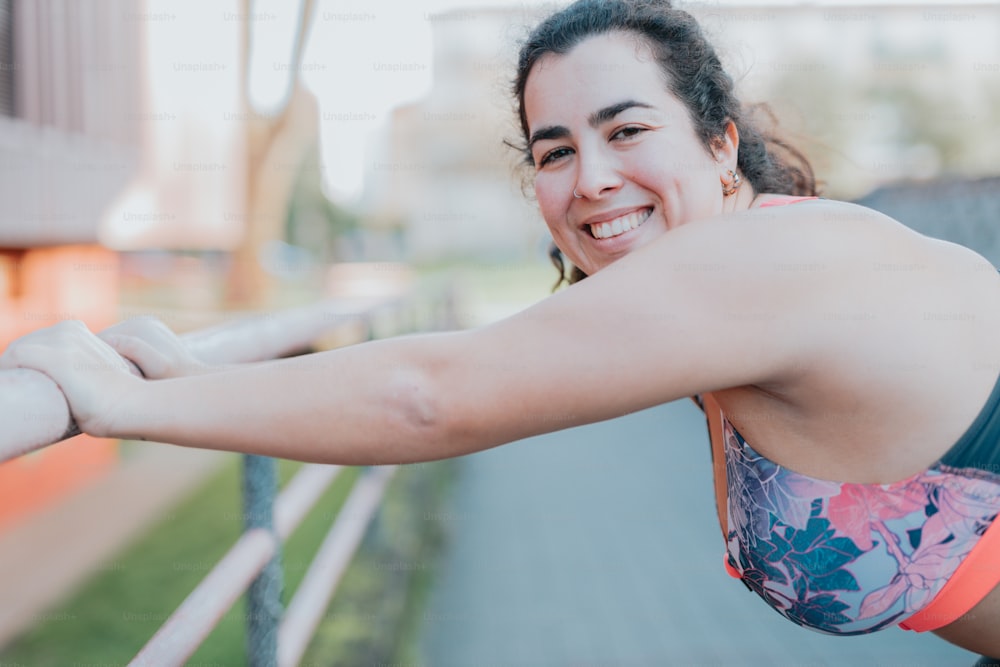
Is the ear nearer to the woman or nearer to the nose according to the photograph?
the woman

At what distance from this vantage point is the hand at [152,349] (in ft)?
3.99

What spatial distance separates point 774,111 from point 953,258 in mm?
896

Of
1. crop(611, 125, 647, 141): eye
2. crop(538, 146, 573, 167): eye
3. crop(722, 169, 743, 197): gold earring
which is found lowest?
crop(722, 169, 743, 197): gold earring

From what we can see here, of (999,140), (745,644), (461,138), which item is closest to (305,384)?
(745,644)

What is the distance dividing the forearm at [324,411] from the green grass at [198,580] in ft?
6.60

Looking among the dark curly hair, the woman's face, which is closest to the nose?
the woman's face

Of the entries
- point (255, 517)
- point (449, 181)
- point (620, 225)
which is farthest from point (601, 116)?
point (449, 181)

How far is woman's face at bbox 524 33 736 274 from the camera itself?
1.38m

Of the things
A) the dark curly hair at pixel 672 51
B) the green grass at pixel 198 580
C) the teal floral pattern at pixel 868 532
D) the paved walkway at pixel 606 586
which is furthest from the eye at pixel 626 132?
the paved walkway at pixel 606 586

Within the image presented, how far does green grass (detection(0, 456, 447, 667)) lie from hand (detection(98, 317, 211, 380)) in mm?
1825

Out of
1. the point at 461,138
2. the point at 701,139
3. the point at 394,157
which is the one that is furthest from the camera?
the point at 394,157

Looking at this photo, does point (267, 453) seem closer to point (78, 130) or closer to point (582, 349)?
point (582, 349)

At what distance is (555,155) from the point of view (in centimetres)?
146

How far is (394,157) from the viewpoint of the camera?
43.1m
